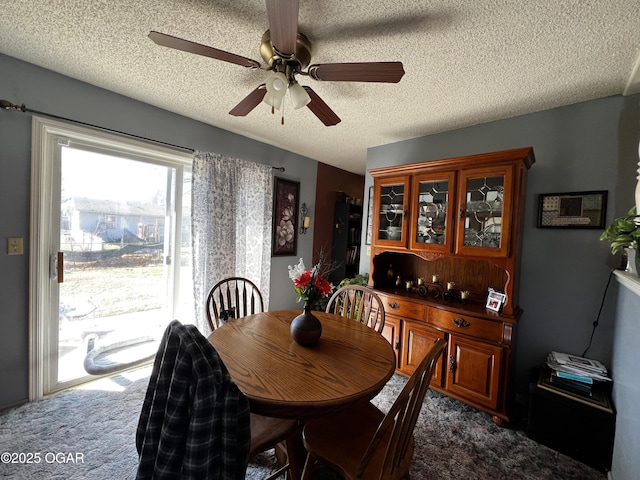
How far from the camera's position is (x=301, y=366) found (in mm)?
1175

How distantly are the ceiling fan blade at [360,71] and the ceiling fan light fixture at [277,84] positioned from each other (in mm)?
143

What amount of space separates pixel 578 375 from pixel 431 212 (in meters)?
1.45

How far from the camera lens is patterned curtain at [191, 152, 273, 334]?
103 inches

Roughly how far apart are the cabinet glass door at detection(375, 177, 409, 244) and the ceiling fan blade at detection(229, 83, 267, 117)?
1.44 m

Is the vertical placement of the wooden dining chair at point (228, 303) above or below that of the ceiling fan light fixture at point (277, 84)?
below

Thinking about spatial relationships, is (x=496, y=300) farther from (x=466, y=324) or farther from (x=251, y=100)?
(x=251, y=100)

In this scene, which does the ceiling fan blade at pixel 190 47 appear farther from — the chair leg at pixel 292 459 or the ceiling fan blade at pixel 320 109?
the chair leg at pixel 292 459

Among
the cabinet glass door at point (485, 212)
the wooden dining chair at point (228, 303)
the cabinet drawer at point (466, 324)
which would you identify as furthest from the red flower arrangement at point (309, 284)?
the cabinet glass door at point (485, 212)

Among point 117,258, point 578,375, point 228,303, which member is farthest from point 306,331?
point 117,258

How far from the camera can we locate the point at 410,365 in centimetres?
226

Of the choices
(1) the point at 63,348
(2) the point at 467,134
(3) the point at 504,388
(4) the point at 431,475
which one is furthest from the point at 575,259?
(1) the point at 63,348

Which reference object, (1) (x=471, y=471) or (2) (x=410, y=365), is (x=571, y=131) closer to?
(2) (x=410, y=365)

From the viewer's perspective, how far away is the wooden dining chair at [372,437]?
868 millimetres

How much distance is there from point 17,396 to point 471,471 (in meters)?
3.04
